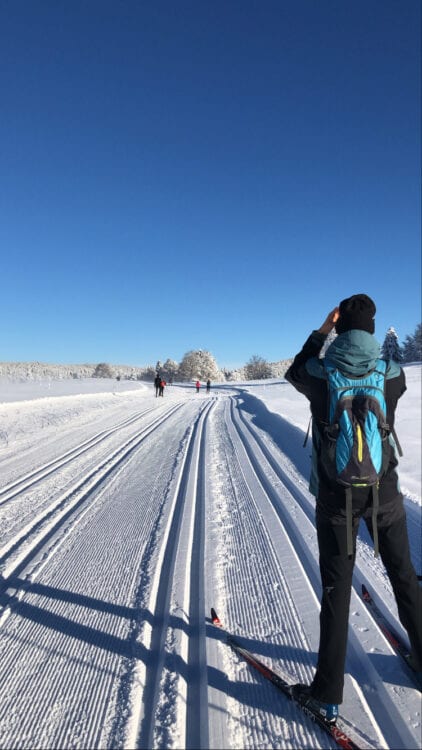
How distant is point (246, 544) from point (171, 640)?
5.07 feet

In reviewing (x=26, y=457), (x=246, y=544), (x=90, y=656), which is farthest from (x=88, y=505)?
(x=26, y=457)

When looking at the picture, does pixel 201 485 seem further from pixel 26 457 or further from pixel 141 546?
pixel 26 457

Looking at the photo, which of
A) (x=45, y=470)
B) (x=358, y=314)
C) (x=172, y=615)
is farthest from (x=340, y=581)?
(x=45, y=470)

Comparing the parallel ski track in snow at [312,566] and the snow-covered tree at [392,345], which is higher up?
the snow-covered tree at [392,345]

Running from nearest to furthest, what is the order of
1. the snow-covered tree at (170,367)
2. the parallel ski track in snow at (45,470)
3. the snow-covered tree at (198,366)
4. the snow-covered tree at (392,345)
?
the parallel ski track in snow at (45,470) → the snow-covered tree at (392,345) → the snow-covered tree at (198,366) → the snow-covered tree at (170,367)

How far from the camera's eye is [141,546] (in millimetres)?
4008

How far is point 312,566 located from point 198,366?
81.2 meters

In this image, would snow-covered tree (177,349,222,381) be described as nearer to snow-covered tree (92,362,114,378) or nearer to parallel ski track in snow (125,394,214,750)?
snow-covered tree (92,362,114,378)

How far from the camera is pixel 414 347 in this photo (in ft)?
197

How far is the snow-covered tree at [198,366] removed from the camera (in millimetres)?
84269

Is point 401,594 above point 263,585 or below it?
above

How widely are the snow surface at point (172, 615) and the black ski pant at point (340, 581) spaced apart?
0.29 m

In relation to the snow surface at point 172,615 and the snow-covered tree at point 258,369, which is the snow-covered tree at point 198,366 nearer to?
the snow-covered tree at point 258,369

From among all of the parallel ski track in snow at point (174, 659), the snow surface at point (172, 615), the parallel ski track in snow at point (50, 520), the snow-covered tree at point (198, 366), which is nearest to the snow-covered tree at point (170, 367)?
the snow-covered tree at point (198, 366)
